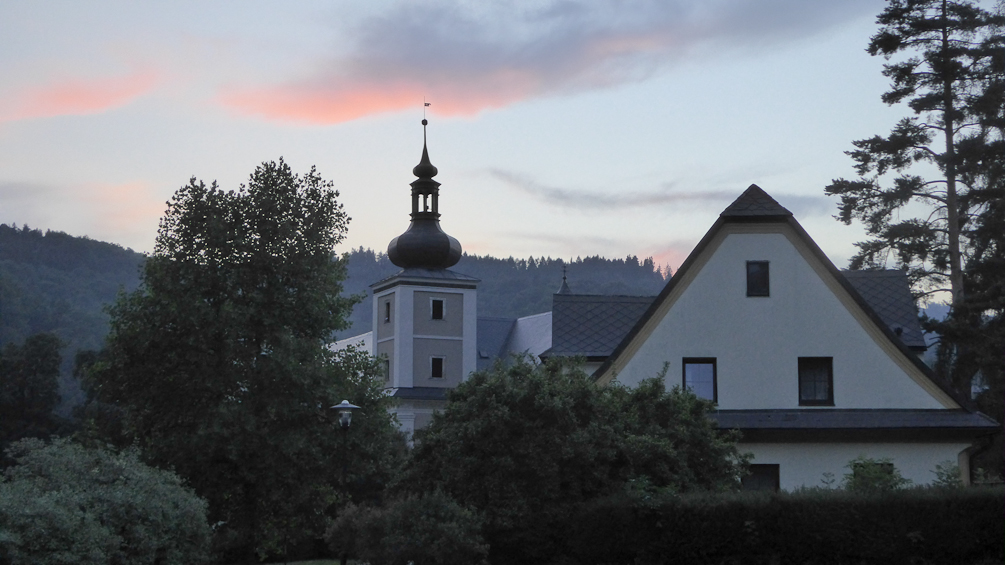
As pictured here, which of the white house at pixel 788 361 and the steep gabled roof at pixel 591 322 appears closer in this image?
the white house at pixel 788 361

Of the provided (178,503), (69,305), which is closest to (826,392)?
(178,503)

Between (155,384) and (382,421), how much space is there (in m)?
6.19

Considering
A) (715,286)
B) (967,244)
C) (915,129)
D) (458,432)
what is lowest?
(458,432)

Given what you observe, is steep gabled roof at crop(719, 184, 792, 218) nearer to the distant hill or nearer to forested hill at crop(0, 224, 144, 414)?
the distant hill

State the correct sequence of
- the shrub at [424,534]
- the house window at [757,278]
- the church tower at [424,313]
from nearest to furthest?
the shrub at [424,534]
the house window at [757,278]
the church tower at [424,313]

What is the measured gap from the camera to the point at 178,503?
2200cm

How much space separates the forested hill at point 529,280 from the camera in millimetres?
153250

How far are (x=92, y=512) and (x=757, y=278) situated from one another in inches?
751

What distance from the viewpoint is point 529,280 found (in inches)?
6585

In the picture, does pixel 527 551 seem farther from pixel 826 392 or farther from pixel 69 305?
pixel 69 305

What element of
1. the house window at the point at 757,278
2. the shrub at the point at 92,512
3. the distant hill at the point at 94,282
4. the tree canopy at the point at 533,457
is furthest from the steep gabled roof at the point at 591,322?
the distant hill at the point at 94,282

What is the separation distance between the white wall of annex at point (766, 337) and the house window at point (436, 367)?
5236 centimetres

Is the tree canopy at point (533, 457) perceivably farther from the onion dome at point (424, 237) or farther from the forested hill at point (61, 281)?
the forested hill at point (61, 281)

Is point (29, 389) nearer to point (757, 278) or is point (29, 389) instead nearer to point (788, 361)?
point (757, 278)
